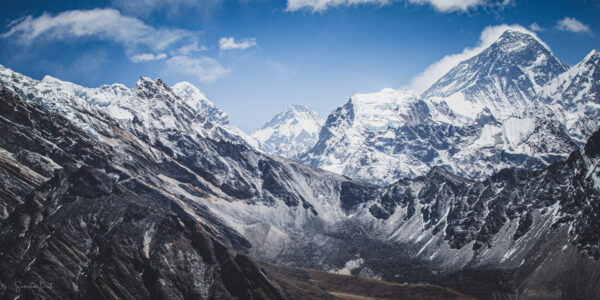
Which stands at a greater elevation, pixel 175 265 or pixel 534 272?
pixel 175 265

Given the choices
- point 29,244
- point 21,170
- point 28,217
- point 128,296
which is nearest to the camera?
point 128,296

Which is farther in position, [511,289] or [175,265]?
[511,289]

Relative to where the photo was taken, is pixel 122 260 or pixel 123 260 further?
pixel 123 260

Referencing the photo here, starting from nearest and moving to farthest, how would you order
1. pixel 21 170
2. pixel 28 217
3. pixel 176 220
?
pixel 176 220 < pixel 28 217 < pixel 21 170

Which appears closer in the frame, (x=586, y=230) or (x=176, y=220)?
(x=176, y=220)

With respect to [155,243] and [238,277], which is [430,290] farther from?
[155,243]

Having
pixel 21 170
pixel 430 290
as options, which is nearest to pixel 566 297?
pixel 430 290

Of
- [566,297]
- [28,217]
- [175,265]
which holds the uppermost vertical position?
[28,217]

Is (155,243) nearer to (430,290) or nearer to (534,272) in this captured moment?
(430,290)

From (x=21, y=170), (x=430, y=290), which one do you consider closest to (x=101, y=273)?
(x=21, y=170)
